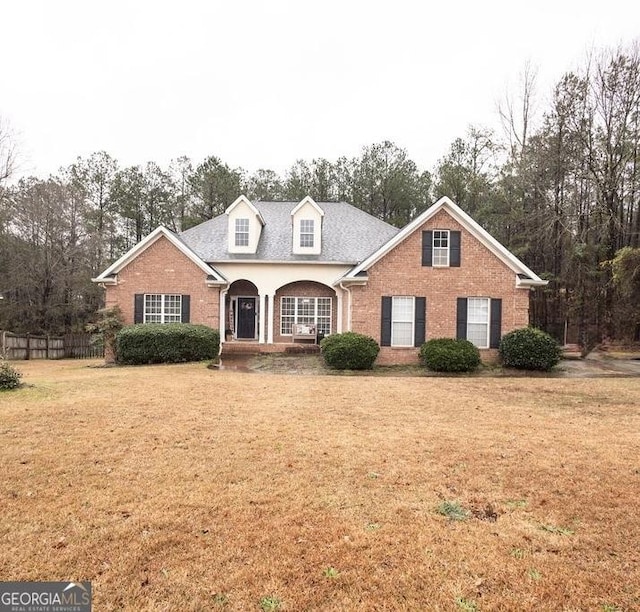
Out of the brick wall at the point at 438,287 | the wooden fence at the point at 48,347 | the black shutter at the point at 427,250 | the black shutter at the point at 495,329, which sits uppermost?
the black shutter at the point at 427,250

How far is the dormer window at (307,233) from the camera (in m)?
20.5

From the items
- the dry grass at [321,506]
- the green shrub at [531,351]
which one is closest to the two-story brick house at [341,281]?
the green shrub at [531,351]

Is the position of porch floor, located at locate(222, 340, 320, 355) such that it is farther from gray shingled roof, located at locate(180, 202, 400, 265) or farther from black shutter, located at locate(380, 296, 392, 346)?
gray shingled roof, located at locate(180, 202, 400, 265)

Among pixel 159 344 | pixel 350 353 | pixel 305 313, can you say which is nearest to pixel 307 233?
pixel 305 313

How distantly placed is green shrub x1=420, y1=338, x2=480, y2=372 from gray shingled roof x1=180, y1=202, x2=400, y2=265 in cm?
599

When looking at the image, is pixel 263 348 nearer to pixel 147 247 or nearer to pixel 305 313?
pixel 305 313

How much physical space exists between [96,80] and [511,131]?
26.1 meters

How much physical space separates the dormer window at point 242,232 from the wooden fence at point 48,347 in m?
9.72

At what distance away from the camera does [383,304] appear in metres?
17.4

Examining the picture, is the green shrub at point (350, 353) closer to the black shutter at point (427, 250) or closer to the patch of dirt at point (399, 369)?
the patch of dirt at point (399, 369)

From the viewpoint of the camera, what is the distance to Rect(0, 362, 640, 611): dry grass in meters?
Answer: 2.98

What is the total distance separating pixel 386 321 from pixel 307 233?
242 inches

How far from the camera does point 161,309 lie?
18391mm

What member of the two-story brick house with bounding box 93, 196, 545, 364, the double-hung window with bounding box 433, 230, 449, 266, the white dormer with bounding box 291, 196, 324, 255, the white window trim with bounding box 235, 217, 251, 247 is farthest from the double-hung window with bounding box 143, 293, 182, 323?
the double-hung window with bounding box 433, 230, 449, 266
